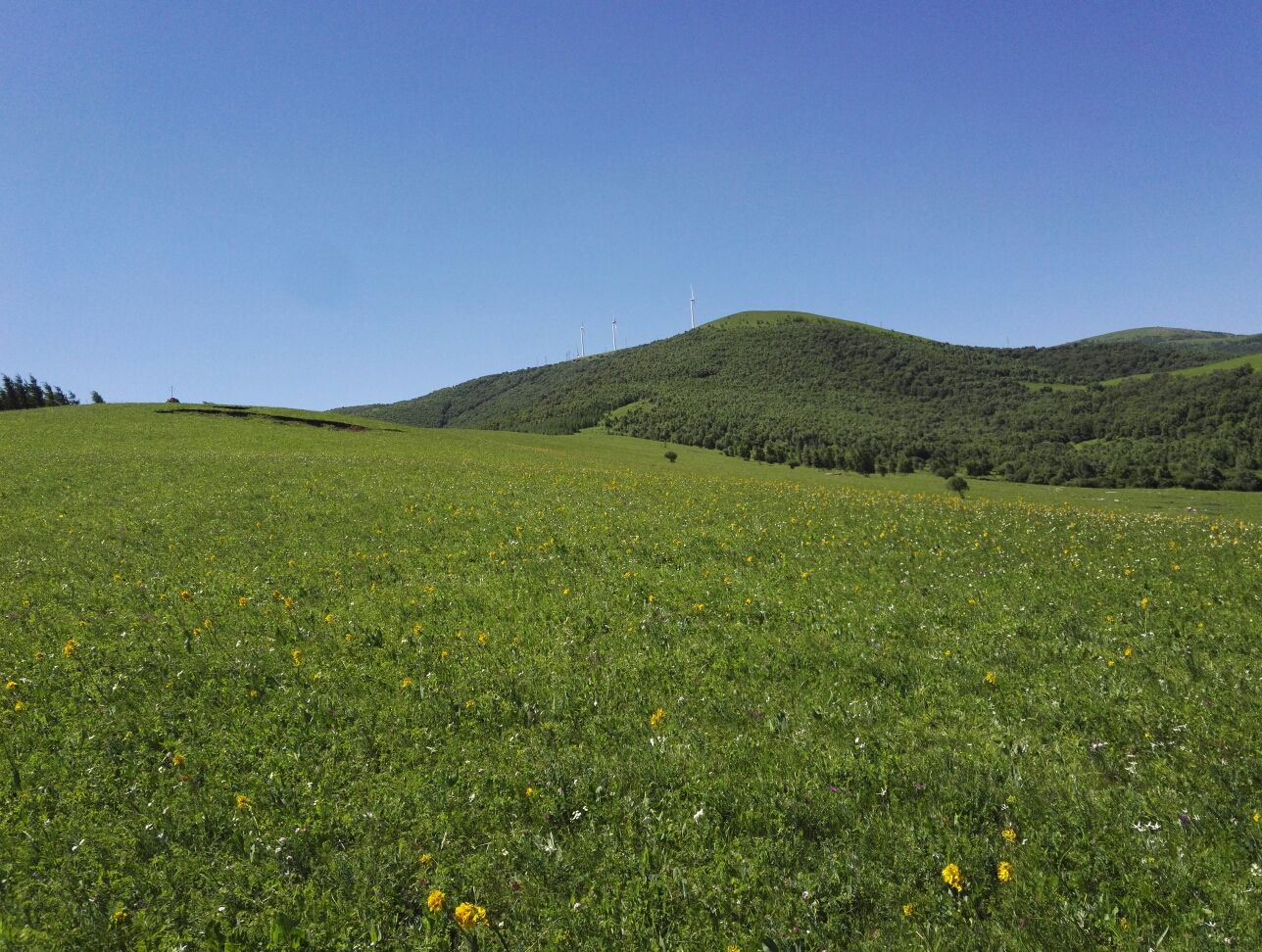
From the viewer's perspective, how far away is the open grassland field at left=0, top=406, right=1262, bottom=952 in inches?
211

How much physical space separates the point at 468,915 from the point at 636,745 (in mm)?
2960

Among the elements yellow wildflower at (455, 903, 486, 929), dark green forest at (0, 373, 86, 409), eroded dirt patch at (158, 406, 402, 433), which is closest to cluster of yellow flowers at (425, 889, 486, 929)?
yellow wildflower at (455, 903, 486, 929)

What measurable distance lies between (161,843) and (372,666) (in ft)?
11.7

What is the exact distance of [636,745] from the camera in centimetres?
767

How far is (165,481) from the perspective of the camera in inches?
987

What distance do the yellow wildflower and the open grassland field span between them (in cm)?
17

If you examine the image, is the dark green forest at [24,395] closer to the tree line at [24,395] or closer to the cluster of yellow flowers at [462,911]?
the tree line at [24,395]

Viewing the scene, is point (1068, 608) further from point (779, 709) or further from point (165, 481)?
point (165, 481)

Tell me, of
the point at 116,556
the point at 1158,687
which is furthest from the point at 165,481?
the point at 1158,687

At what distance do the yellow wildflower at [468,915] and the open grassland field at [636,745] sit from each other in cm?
17

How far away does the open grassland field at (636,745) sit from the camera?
5348 millimetres

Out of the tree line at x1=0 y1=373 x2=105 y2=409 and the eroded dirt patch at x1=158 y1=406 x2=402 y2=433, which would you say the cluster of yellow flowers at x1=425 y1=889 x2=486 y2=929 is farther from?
the tree line at x1=0 y1=373 x2=105 y2=409

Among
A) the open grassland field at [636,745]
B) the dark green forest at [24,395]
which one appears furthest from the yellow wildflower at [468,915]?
the dark green forest at [24,395]

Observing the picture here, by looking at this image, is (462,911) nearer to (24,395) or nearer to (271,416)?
(271,416)
